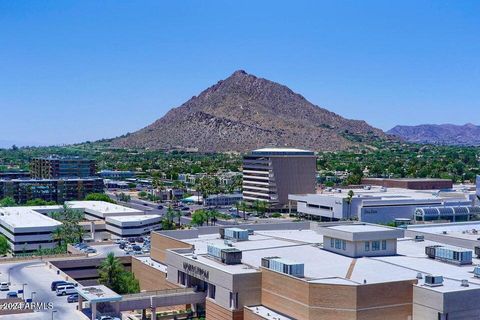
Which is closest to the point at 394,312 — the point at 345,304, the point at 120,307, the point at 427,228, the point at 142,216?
the point at 345,304

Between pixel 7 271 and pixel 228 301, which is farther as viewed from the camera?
pixel 7 271

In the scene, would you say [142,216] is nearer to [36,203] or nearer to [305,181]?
[36,203]

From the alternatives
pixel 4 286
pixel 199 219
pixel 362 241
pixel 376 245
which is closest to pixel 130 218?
pixel 199 219

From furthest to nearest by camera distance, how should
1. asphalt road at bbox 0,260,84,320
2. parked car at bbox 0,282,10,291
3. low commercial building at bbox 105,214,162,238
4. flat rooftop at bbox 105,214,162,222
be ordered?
1. flat rooftop at bbox 105,214,162,222
2. low commercial building at bbox 105,214,162,238
3. parked car at bbox 0,282,10,291
4. asphalt road at bbox 0,260,84,320

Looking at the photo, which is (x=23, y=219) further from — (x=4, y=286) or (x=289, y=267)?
(x=289, y=267)

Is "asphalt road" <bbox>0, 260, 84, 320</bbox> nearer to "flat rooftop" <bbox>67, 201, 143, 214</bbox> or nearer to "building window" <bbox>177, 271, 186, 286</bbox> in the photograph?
"building window" <bbox>177, 271, 186, 286</bbox>

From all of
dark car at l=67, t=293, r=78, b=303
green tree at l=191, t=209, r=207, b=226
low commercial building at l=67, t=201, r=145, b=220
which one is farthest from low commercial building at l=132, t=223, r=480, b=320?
green tree at l=191, t=209, r=207, b=226

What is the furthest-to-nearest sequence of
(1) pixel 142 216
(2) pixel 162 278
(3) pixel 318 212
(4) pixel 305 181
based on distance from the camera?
(4) pixel 305 181 → (3) pixel 318 212 → (1) pixel 142 216 → (2) pixel 162 278
